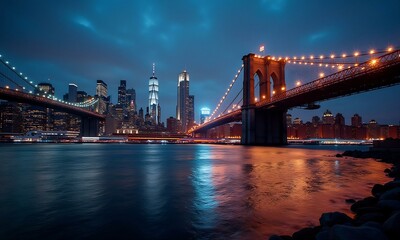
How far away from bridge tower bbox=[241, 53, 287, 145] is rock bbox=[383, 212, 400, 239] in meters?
58.1

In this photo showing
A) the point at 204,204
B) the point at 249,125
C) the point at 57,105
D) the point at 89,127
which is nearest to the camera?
the point at 204,204

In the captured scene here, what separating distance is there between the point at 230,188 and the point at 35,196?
831 cm

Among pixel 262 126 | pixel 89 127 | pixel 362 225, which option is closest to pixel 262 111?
pixel 262 126

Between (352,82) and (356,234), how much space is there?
40081mm

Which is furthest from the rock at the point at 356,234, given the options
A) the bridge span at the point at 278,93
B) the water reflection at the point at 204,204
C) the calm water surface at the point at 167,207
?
the bridge span at the point at 278,93

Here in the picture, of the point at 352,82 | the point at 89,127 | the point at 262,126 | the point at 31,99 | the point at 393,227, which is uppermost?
the point at 31,99

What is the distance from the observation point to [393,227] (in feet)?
14.8

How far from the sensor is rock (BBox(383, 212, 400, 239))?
4438mm

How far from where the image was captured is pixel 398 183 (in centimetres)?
909

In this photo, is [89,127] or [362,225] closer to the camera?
[362,225]

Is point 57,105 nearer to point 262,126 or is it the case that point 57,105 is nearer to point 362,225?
point 262,126

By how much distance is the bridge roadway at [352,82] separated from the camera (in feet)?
107

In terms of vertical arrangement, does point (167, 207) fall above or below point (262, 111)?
below

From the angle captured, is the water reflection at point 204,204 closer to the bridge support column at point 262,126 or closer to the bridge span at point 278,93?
the bridge span at point 278,93
